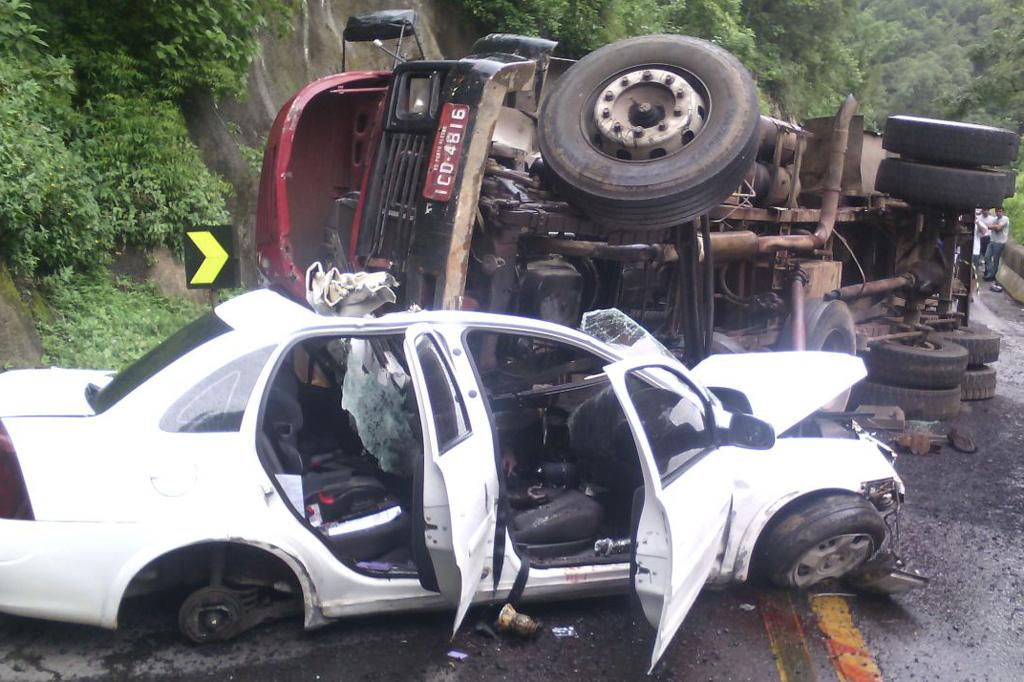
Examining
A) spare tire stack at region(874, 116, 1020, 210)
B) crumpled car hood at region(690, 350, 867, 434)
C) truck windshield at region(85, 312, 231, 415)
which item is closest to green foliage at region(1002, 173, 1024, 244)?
spare tire stack at region(874, 116, 1020, 210)

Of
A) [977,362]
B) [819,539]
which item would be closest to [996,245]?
[977,362]

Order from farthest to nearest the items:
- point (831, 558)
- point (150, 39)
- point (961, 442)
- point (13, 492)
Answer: point (150, 39)
point (961, 442)
point (831, 558)
point (13, 492)

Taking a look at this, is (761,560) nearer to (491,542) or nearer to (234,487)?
(491,542)

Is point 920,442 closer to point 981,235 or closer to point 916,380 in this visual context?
point 916,380

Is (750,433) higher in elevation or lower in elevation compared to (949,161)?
lower

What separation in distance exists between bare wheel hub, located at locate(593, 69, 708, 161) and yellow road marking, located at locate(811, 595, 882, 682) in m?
2.55

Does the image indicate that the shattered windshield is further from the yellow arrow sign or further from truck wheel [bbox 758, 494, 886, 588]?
the yellow arrow sign

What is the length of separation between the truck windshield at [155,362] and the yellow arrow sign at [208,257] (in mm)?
1391

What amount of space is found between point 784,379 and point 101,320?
4.95 meters

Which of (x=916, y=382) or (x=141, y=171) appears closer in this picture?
(x=916, y=382)

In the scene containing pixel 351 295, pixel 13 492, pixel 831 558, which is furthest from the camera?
pixel 831 558

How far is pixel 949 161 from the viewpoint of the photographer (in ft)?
25.9

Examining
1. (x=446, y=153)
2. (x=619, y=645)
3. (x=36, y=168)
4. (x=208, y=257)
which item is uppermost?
(x=446, y=153)

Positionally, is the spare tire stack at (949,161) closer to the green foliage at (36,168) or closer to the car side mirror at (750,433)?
the car side mirror at (750,433)
